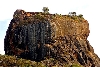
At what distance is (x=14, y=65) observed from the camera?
124812mm

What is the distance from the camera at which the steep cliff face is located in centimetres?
13888

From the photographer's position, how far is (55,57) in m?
138

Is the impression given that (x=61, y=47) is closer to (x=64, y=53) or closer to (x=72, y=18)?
(x=64, y=53)

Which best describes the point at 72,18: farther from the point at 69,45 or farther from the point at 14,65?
the point at 14,65

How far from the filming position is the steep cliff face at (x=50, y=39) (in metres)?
139

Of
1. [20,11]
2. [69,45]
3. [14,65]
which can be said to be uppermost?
[20,11]

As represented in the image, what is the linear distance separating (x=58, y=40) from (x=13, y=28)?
14.2 m

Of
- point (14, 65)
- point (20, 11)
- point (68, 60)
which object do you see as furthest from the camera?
point (20, 11)

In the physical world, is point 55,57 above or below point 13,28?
below

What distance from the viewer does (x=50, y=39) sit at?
13912 cm

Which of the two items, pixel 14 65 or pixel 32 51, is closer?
pixel 14 65

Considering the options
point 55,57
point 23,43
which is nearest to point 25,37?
point 23,43

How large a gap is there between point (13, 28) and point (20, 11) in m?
5.23

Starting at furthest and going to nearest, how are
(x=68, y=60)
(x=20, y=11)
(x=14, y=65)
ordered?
(x=20, y=11)
(x=68, y=60)
(x=14, y=65)
